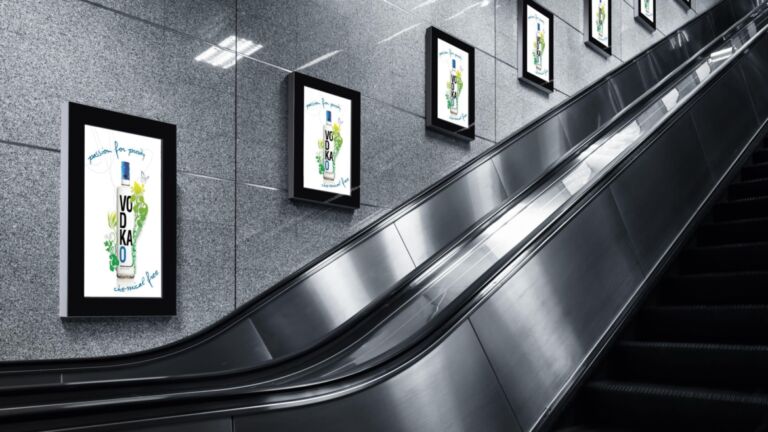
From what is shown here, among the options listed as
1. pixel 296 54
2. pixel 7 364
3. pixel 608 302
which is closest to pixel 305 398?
pixel 7 364

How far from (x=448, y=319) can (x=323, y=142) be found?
2635mm

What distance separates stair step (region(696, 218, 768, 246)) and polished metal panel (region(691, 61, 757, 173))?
533 millimetres

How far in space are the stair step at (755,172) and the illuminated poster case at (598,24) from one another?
147 inches

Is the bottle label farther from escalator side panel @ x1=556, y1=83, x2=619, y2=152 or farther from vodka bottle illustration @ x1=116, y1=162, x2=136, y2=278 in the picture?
escalator side panel @ x1=556, y1=83, x2=619, y2=152

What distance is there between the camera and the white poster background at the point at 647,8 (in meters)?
9.48

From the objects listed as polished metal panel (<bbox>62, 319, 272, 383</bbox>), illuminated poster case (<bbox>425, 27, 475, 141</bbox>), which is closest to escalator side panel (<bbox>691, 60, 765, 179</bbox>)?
illuminated poster case (<bbox>425, 27, 475, 141</bbox>)

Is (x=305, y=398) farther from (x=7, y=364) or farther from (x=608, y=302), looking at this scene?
(x=608, y=302)

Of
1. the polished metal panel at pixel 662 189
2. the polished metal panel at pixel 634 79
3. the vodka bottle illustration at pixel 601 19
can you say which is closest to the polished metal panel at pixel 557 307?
the polished metal panel at pixel 662 189

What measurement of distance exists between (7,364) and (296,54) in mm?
2758

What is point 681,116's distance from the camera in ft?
13.5

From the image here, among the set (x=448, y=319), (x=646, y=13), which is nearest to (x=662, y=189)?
(x=448, y=319)

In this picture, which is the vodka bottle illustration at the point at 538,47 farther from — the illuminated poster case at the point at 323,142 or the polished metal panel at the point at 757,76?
the illuminated poster case at the point at 323,142

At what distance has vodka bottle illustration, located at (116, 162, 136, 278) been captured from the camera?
3482 mm

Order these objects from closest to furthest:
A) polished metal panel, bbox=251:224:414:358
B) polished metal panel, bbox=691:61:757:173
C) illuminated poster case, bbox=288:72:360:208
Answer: polished metal panel, bbox=251:224:414:358 < polished metal panel, bbox=691:61:757:173 < illuminated poster case, bbox=288:72:360:208
